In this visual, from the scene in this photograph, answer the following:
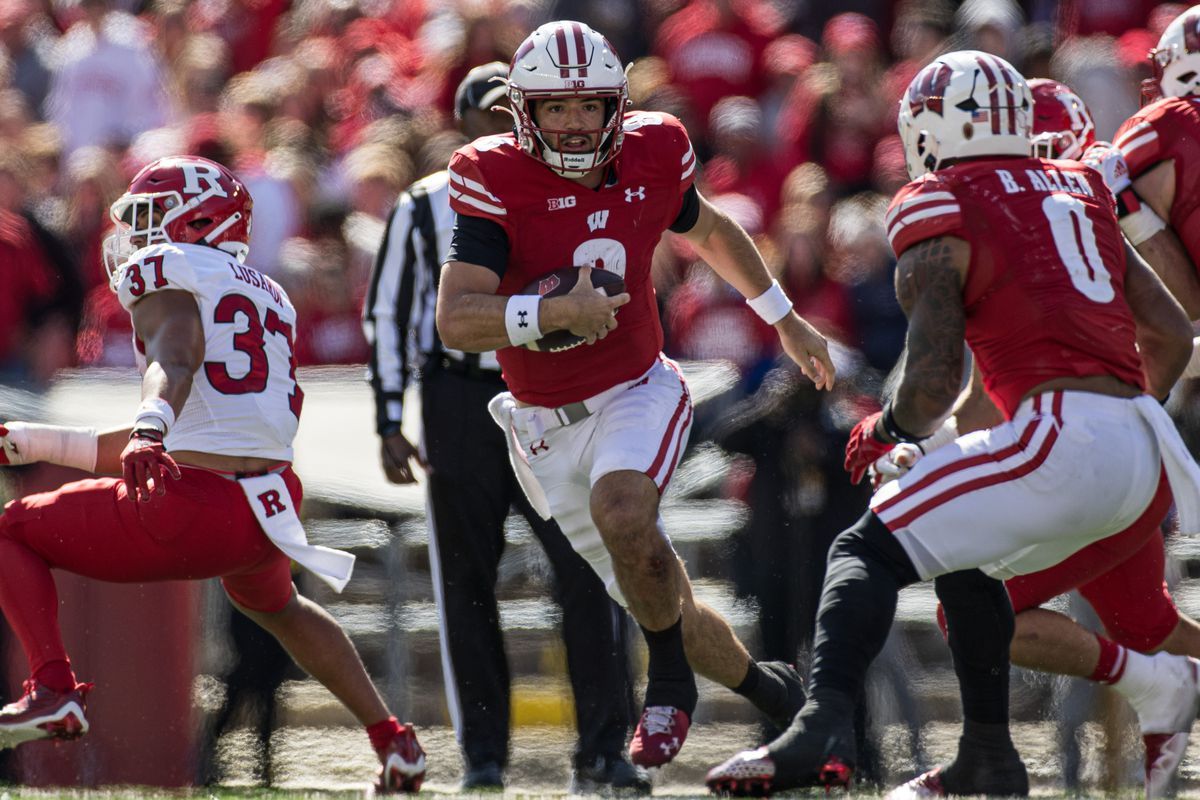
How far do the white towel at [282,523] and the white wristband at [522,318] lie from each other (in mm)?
933

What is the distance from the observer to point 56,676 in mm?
4793

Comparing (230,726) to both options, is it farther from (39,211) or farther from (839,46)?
(839,46)

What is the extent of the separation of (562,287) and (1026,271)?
45.1 inches

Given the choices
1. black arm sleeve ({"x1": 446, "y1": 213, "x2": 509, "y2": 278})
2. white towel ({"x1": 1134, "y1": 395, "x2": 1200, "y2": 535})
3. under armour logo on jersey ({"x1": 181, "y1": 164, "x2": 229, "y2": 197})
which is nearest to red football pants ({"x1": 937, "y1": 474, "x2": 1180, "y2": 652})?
white towel ({"x1": 1134, "y1": 395, "x2": 1200, "y2": 535})

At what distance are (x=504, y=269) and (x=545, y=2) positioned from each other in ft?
14.9

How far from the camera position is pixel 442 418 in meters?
5.85

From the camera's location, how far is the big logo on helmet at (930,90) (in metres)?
4.42

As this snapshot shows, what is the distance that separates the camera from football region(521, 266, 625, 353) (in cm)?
458

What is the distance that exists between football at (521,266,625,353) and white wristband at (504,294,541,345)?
77 mm

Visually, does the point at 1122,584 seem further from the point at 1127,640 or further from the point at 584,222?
the point at 584,222

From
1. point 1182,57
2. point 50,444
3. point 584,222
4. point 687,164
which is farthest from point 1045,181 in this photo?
point 50,444

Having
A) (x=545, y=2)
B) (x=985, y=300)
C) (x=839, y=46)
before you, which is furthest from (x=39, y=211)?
(x=985, y=300)

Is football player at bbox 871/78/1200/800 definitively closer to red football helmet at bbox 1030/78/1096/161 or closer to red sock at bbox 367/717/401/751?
red football helmet at bbox 1030/78/1096/161

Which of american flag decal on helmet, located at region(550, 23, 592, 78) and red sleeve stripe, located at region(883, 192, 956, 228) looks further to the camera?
american flag decal on helmet, located at region(550, 23, 592, 78)
